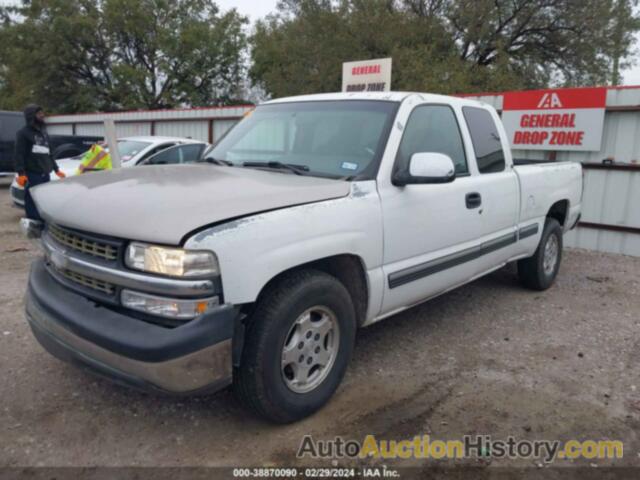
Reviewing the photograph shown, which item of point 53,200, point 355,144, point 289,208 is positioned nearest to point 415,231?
point 355,144

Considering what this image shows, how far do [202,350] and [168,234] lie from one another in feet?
1.80

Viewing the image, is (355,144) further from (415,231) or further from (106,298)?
(106,298)

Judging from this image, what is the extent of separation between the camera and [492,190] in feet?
14.3

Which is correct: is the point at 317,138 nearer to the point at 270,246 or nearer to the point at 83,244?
the point at 270,246

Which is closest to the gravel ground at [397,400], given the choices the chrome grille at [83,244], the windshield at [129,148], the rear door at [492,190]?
the rear door at [492,190]

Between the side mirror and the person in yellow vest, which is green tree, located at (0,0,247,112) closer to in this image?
the person in yellow vest

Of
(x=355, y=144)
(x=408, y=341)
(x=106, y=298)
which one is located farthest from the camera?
(x=408, y=341)

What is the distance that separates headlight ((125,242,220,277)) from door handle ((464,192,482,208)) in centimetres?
232

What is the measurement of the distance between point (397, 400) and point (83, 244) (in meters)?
2.08

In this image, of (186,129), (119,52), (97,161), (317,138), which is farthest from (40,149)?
(119,52)

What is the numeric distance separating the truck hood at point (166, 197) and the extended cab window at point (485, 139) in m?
1.76

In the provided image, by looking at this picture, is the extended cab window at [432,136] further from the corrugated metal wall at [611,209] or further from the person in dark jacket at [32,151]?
the person in dark jacket at [32,151]

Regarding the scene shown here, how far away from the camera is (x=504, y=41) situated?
19859 mm

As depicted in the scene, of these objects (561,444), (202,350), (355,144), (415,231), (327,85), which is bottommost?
(561,444)
